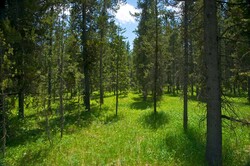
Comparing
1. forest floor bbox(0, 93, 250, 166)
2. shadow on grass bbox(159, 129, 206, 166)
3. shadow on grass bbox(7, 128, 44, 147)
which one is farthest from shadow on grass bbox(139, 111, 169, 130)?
shadow on grass bbox(7, 128, 44, 147)

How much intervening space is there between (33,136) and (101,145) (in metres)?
4.62

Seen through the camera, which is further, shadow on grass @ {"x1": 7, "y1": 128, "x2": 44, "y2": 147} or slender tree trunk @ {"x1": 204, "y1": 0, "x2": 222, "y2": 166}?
shadow on grass @ {"x1": 7, "y1": 128, "x2": 44, "y2": 147}

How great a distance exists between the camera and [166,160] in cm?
1027

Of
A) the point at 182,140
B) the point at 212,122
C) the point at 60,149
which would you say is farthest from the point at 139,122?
the point at 212,122

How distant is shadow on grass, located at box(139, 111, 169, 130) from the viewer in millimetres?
17359

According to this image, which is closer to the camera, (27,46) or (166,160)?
(166,160)

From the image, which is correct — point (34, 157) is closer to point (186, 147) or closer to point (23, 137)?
point (23, 137)

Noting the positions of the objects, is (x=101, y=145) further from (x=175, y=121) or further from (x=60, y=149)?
(x=175, y=121)

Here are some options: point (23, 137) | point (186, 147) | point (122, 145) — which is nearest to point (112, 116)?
point (23, 137)

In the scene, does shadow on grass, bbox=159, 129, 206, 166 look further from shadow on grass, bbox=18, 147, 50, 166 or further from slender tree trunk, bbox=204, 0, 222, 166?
shadow on grass, bbox=18, 147, 50, 166

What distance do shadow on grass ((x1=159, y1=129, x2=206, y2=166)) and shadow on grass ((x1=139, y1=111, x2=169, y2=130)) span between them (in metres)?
3.37

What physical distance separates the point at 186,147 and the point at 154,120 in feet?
23.5

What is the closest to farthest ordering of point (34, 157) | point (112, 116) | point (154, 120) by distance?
point (34, 157) < point (154, 120) < point (112, 116)

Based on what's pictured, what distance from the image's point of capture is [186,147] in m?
11.7
